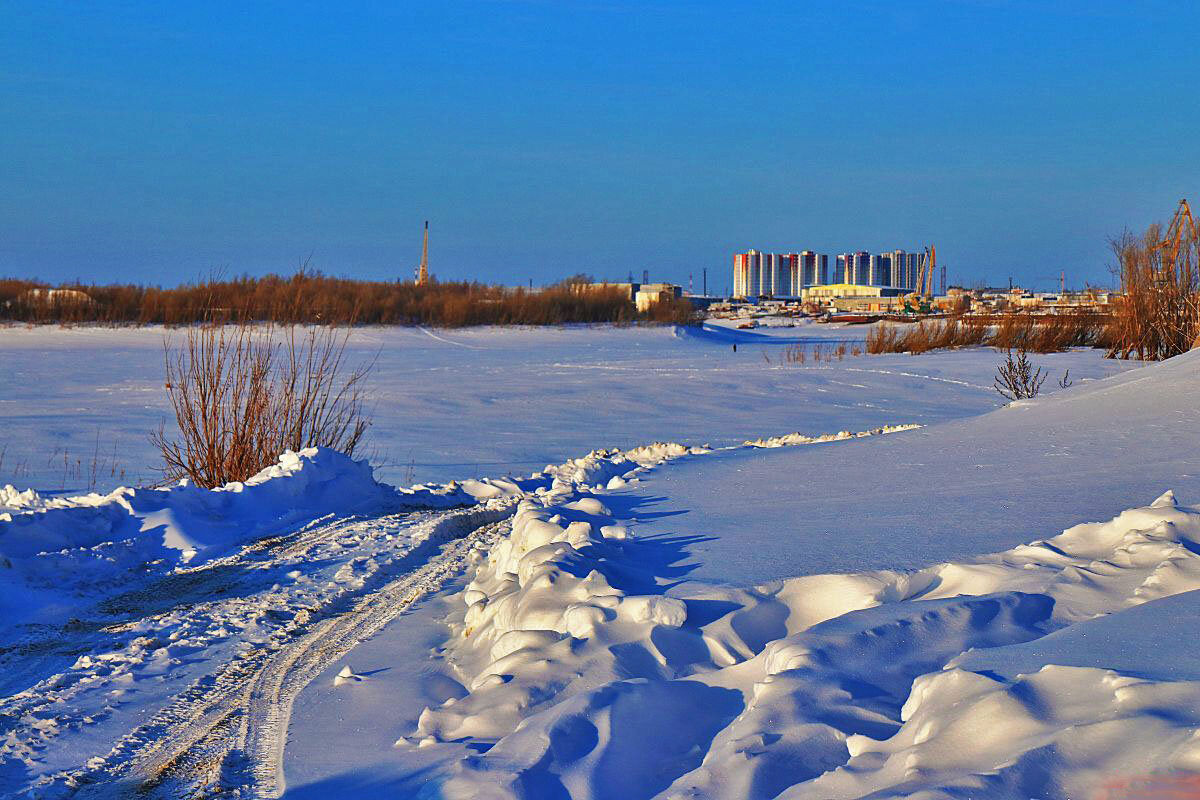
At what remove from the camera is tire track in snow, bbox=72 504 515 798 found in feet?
8.67

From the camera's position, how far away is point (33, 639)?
13.1ft

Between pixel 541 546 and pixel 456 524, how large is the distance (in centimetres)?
222

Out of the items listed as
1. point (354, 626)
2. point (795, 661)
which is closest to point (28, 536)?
point (354, 626)

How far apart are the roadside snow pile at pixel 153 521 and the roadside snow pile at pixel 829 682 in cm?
196

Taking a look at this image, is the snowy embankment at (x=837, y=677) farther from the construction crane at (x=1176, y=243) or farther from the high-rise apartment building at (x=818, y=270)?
the high-rise apartment building at (x=818, y=270)

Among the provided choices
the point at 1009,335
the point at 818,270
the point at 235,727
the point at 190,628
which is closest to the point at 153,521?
the point at 190,628

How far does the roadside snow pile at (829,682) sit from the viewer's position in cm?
198

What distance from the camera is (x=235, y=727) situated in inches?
119

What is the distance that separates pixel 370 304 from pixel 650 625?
1240 inches

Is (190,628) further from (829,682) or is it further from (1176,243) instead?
(1176,243)

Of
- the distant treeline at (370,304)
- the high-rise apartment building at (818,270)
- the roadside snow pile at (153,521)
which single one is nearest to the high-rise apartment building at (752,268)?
the high-rise apartment building at (818,270)

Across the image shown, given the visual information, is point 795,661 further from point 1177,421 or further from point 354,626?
point 1177,421

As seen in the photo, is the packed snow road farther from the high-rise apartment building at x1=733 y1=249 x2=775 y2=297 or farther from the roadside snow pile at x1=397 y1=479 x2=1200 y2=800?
the high-rise apartment building at x1=733 y1=249 x2=775 y2=297

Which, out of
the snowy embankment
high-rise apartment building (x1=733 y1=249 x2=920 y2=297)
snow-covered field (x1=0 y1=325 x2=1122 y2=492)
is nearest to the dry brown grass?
snow-covered field (x1=0 y1=325 x2=1122 y2=492)
